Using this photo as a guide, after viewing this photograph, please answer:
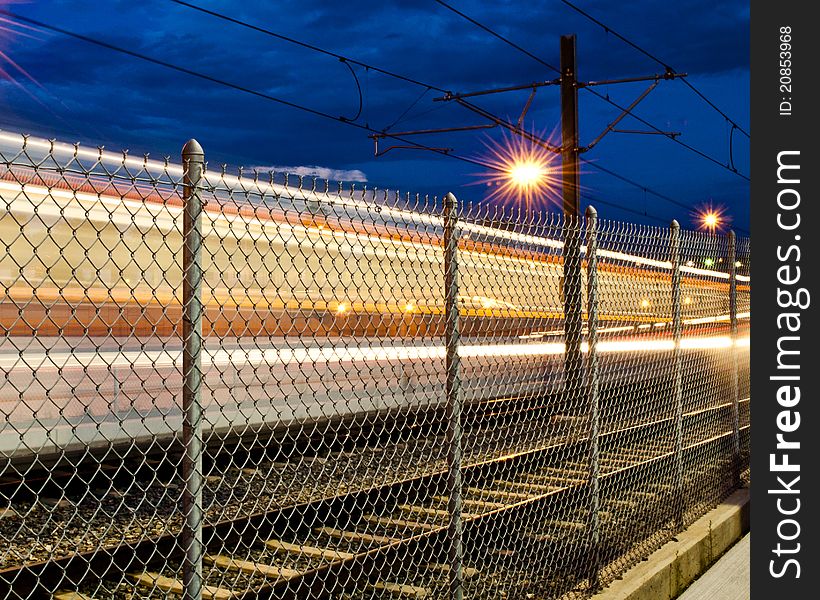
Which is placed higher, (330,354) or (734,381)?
(330,354)

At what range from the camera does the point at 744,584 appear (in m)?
5.86

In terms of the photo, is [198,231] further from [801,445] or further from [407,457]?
[407,457]

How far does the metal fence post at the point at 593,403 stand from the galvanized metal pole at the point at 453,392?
4.87ft

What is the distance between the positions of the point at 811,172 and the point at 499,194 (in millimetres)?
25078

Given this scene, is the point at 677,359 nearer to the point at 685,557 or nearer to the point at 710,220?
the point at 685,557

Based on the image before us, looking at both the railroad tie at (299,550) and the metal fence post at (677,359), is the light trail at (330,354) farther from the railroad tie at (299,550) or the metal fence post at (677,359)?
the railroad tie at (299,550)

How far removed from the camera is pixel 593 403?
17.3 ft

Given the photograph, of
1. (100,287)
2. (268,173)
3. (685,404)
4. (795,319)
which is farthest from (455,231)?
(100,287)

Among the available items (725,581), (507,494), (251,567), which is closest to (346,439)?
(251,567)

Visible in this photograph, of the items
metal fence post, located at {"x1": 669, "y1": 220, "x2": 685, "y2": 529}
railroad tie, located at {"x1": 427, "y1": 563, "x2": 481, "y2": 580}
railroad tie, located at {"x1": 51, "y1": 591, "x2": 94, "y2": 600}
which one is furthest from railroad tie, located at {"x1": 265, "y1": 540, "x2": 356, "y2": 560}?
metal fence post, located at {"x1": 669, "y1": 220, "x2": 685, "y2": 529}

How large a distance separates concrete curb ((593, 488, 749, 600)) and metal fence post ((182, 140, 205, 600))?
3061 mm

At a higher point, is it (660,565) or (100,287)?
(100,287)

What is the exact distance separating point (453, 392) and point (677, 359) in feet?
10.8

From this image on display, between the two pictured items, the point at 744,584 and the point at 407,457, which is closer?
the point at 744,584
